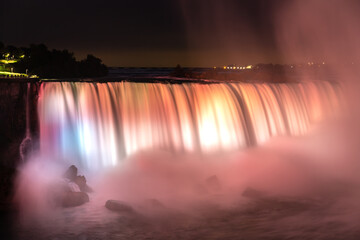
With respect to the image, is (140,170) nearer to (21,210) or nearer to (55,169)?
(55,169)

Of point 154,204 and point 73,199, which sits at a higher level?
point 73,199

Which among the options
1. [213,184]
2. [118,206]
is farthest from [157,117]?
[118,206]

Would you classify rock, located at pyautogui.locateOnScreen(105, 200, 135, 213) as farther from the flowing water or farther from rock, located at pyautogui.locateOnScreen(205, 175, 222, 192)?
rock, located at pyautogui.locateOnScreen(205, 175, 222, 192)

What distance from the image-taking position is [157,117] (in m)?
24.1

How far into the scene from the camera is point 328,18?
5912 centimetres

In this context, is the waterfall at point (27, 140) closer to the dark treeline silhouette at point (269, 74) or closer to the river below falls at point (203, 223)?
the river below falls at point (203, 223)

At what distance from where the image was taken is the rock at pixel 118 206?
17.5 m

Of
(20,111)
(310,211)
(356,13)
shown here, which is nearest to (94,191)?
(20,111)

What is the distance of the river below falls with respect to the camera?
52.2 ft

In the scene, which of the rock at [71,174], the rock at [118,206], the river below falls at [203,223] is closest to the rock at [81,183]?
the rock at [71,174]

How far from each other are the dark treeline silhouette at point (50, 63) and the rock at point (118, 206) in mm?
26891

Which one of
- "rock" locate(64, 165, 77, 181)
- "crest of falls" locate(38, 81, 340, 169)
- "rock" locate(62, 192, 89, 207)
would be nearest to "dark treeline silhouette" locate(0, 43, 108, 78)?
"crest of falls" locate(38, 81, 340, 169)

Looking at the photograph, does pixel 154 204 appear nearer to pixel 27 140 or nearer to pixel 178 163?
pixel 178 163

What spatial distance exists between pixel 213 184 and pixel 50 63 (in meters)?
28.9
